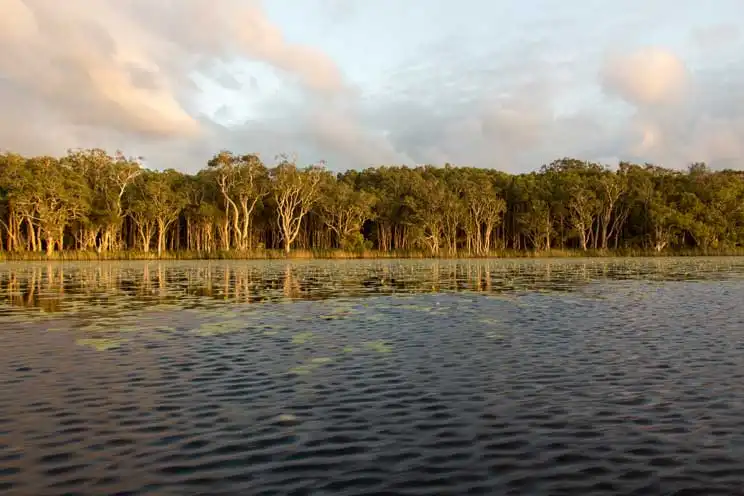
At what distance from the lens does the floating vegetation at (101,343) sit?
18.0m

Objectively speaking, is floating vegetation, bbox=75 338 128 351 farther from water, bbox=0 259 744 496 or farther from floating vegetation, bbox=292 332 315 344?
floating vegetation, bbox=292 332 315 344

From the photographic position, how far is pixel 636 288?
37594mm

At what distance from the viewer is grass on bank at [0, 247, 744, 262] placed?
94.2 m

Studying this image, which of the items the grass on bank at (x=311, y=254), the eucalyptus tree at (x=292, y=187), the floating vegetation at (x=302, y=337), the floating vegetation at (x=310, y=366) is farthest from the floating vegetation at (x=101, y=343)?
the eucalyptus tree at (x=292, y=187)

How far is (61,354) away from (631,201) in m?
118

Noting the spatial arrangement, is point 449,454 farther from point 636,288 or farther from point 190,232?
point 190,232

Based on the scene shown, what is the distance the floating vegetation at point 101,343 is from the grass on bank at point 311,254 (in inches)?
3183

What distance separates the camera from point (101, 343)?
61.2ft

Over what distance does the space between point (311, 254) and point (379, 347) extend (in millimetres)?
84945

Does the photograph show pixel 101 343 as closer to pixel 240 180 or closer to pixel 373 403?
pixel 373 403

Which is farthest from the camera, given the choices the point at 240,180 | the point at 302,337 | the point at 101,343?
the point at 240,180

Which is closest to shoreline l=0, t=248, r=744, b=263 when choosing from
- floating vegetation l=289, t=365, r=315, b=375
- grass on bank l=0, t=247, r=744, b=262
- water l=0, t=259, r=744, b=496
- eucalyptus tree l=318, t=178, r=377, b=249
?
grass on bank l=0, t=247, r=744, b=262

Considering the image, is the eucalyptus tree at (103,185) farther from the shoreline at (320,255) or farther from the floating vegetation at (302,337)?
the floating vegetation at (302,337)

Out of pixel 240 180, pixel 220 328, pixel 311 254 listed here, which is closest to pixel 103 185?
pixel 240 180
